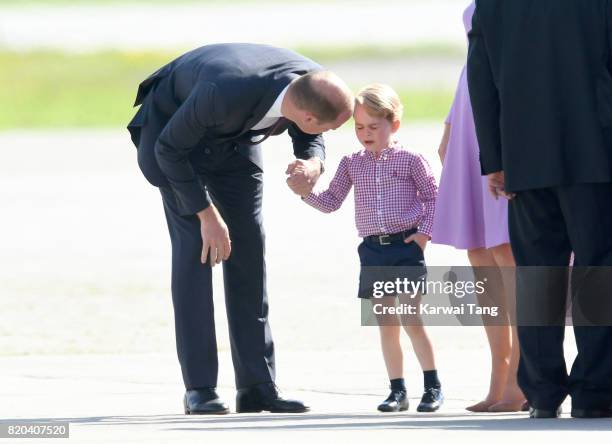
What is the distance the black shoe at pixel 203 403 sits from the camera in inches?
278

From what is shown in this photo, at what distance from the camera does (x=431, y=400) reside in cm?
706

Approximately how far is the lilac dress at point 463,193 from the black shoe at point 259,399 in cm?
90

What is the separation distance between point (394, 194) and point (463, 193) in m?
0.34

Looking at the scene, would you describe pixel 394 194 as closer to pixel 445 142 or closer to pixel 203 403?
pixel 445 142

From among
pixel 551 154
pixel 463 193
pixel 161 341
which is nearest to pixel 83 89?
pixel 161 341

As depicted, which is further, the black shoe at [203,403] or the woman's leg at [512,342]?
the black shoe at [203,403]

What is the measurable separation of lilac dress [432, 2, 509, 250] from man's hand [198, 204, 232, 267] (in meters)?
0.83

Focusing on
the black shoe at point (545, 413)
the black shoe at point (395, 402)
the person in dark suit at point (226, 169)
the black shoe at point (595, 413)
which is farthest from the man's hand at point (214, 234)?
the black shoe at point (595, 413)

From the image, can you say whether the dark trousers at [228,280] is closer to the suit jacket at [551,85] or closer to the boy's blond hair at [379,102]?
the boy's blond hair at [379,102]

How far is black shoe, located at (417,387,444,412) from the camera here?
23.0 ft

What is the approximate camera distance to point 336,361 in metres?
8.77

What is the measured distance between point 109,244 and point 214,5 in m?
64.3

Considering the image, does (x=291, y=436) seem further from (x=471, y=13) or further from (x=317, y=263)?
(x=317, y=263)

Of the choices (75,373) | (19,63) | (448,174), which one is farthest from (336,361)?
(19,63)
